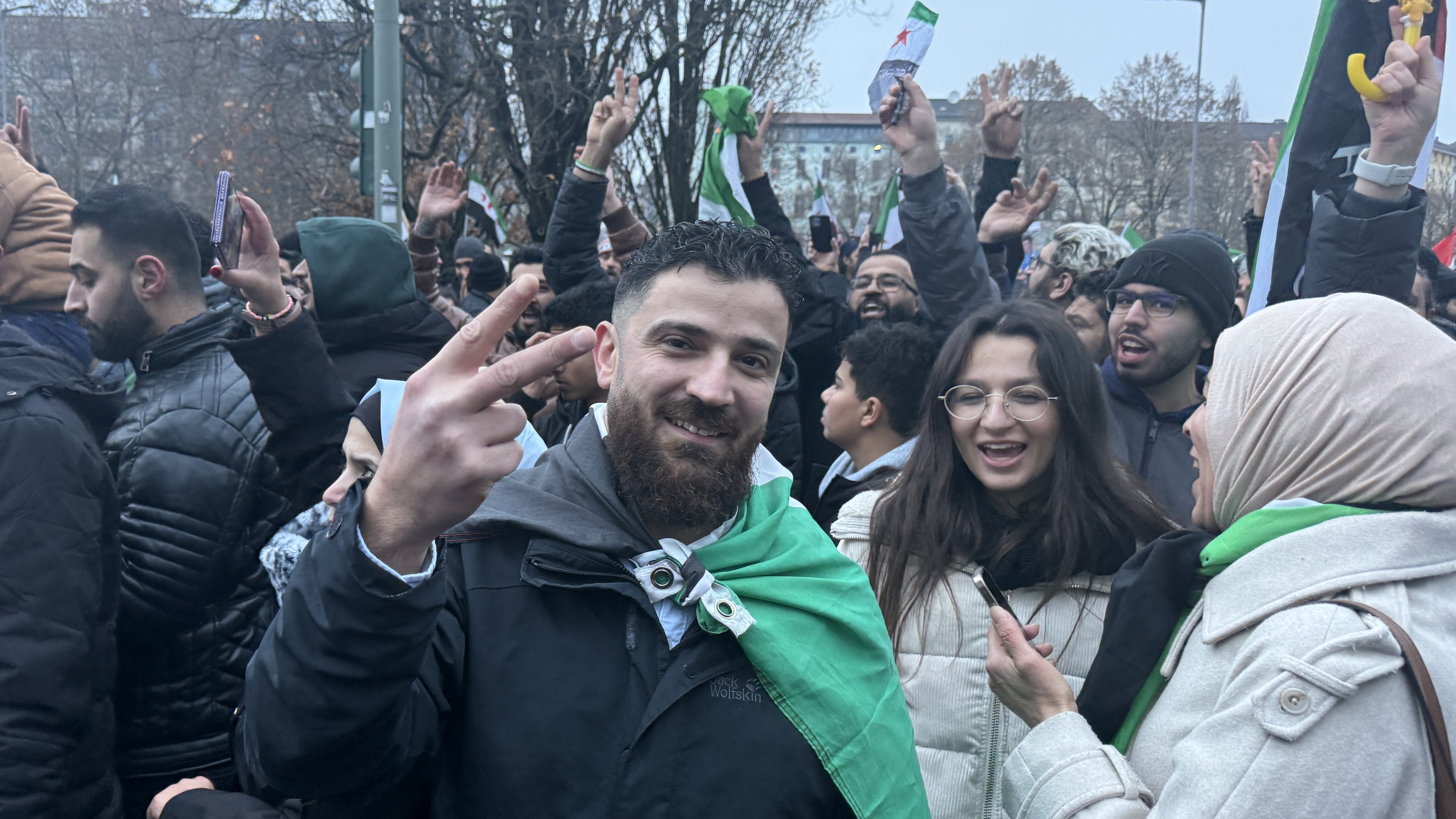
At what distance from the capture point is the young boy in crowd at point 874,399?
419 cm

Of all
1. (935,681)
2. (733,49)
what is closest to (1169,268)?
(935,681)

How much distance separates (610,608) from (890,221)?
6.90m

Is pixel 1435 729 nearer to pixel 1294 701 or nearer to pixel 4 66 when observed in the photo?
pixel 1294 701

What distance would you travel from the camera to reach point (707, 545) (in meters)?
2.02

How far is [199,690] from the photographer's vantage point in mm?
3197

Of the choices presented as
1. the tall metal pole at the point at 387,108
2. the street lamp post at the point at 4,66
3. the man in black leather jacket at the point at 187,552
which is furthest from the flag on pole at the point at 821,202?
the street lamp post at the point at 4,66

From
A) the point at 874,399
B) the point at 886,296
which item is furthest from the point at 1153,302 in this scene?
the point at 886,296

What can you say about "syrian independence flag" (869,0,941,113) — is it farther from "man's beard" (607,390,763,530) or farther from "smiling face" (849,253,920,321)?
"man's beard" (607,390,763,530)

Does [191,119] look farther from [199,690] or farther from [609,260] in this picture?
[199,690]

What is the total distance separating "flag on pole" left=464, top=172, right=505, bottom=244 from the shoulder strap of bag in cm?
950

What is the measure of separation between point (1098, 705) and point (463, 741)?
4.30 feet

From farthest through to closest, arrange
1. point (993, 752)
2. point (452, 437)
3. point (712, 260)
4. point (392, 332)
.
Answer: point (392, 332) → point (993, 752) → point (712, 260) → point (452, 437)

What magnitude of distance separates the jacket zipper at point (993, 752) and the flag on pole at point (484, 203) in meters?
8.52

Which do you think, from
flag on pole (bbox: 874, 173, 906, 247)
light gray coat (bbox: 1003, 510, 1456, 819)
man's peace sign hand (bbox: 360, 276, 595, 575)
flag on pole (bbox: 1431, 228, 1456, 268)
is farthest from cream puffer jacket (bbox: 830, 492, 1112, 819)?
flag on pole (bbox: 1431, 228, 1456, 268)
